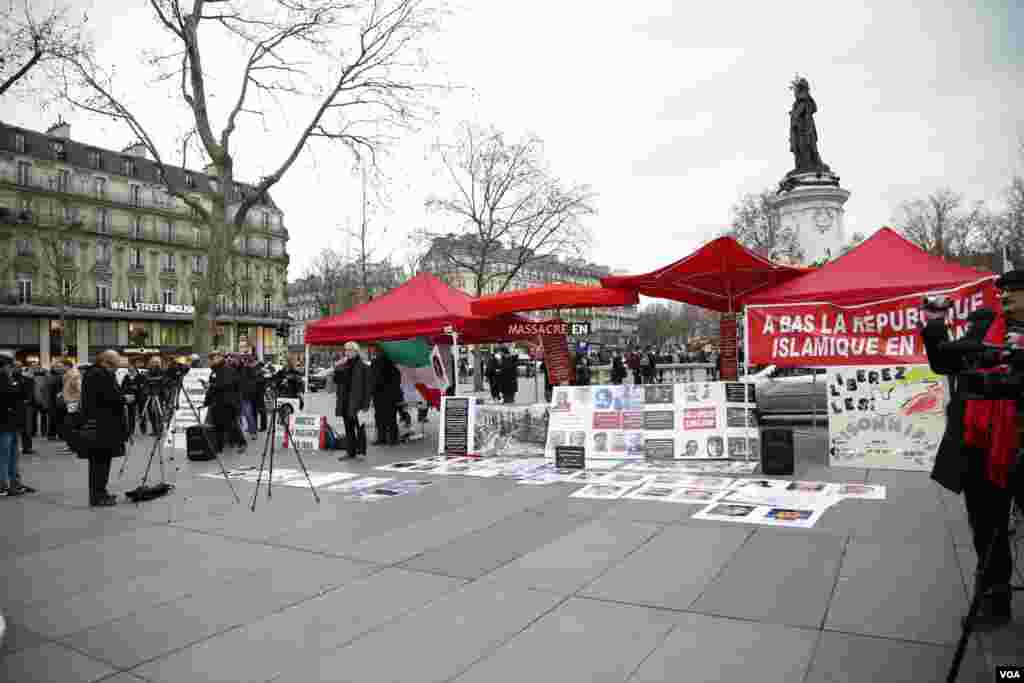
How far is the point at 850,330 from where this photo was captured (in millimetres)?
9305

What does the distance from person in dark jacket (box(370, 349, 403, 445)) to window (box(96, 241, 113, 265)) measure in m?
59.4

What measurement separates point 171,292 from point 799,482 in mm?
69926

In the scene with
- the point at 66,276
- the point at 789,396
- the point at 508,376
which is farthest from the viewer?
the point at 66,276

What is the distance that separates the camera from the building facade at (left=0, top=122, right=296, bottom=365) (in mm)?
53250

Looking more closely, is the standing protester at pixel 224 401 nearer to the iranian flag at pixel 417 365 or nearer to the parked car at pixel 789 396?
the iranian flag at pixel 417 365

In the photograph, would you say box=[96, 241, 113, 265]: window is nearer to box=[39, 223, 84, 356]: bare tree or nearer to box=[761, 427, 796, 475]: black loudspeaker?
box=[39, 223, 84, 356]: bare tree

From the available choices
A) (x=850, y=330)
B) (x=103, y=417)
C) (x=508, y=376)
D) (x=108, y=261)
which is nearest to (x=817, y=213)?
(x=508, y=376)

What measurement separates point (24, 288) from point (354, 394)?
57.0 meters

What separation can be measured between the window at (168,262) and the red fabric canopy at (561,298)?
65.2 meters

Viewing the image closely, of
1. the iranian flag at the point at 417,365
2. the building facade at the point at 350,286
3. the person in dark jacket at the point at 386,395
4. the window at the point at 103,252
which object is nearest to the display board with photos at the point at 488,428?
the person in dark jacket at the point at 386,395

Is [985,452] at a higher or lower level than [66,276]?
lower

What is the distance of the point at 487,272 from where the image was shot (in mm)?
36000

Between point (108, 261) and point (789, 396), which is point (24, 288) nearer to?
point (108, 261)

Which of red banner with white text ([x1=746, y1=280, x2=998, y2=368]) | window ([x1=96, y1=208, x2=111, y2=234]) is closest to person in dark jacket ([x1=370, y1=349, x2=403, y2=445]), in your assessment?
red banner with white text ([x1=746, y1=280, x2=998, y2=368])
